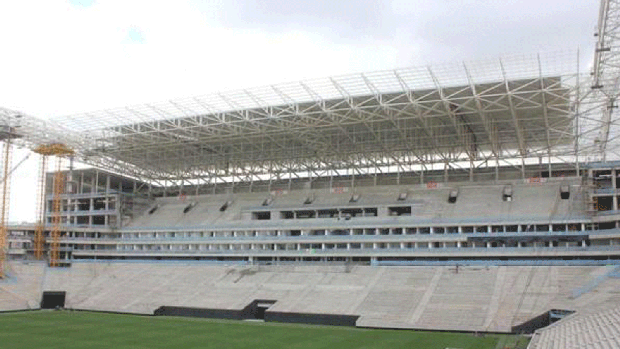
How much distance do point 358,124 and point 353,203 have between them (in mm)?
9865

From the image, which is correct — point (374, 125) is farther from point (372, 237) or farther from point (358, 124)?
point (372, 237)

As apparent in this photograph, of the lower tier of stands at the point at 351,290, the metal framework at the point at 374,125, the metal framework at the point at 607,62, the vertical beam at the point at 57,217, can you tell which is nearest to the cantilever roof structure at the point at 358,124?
the metal framework at the point at 374,125

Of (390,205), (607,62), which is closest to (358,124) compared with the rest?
(390,205)

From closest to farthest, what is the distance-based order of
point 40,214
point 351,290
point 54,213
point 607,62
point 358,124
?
point 607,62, point 351,290, point 358,124, point 40,214, point 54,213

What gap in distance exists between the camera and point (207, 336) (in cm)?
3838

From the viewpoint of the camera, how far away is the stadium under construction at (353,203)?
143 ft

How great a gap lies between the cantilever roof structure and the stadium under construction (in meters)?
0.23

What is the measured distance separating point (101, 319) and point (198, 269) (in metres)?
14.2

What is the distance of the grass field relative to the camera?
34.5 metres

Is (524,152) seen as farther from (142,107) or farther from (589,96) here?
(142,107)

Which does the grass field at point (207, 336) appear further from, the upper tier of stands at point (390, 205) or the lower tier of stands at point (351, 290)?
the upper tier of stands at point (390, 205)

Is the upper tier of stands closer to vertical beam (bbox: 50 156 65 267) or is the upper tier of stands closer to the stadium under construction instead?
the stadium under construction

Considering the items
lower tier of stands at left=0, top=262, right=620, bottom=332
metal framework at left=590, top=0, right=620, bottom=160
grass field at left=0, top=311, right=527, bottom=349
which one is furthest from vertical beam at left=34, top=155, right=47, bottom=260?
metal framework at left=590, top=0, right=620, bottom=160

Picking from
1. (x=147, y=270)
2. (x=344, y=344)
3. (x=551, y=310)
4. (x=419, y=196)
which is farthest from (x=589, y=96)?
(x=147, y=270)
